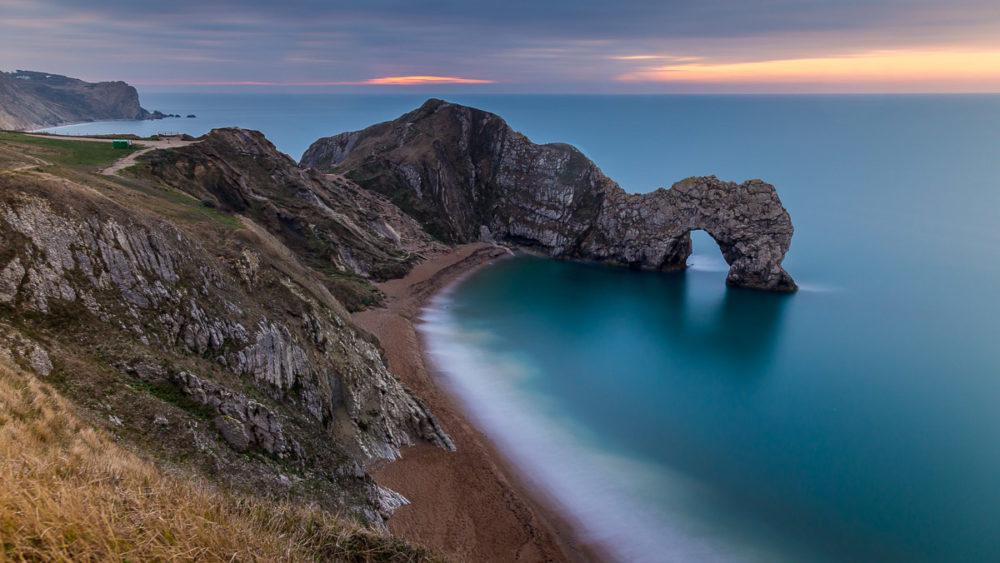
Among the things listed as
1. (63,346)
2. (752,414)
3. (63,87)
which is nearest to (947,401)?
(752,414)

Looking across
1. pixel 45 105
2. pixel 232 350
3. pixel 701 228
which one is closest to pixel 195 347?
pixel 232 350

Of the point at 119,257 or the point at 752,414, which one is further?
the point at 752,414

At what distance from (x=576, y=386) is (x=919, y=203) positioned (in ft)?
383

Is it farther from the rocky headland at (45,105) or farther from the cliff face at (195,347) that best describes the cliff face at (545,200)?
the rocky headland at (45,105)

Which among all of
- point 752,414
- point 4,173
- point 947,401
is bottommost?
point 752,414

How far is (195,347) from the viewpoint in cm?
1936

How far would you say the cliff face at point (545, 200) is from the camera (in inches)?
2704

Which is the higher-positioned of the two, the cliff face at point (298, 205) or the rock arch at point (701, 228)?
the rock arch at point (701, 228)

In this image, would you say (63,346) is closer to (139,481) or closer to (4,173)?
(4,173)

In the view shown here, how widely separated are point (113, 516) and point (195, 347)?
1537 cm

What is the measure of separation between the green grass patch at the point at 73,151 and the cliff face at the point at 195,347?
991 centimetres

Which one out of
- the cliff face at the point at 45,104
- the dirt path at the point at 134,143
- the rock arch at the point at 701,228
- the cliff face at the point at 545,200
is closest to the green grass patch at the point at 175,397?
the dirt path at the point at 134,143

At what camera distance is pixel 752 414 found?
38219 mm

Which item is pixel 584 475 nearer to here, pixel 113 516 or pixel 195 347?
pixel 195 347
